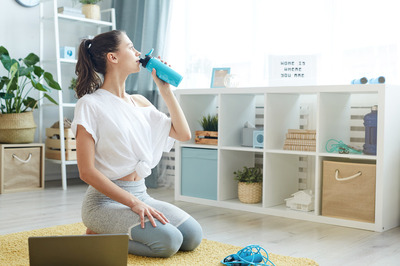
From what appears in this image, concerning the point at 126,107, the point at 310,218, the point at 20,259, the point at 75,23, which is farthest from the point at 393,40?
the point at 75,23

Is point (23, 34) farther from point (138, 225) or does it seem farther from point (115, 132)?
point (138, 225)

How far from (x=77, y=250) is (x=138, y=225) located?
0.40 metres

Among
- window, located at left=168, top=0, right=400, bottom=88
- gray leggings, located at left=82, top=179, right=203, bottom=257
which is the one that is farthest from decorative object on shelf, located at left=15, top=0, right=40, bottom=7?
gray leggings, located at left=82, top=179, right=203, bottom=257

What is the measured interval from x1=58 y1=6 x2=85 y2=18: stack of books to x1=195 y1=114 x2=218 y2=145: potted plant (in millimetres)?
1543

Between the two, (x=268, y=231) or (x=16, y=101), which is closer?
(x=268, y=231)

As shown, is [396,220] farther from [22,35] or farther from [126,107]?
[22,35]

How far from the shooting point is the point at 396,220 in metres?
2.75

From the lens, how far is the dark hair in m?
2.04

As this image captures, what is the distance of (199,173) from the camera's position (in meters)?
3.38

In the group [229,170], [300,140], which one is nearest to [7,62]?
[229,170]

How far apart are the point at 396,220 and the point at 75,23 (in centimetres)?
316

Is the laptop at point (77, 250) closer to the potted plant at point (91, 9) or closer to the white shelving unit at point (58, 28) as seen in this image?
the white shelving unit at point (58, 28)

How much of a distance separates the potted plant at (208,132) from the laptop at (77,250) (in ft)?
6.07

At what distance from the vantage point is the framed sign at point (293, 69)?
3123 millimetres
